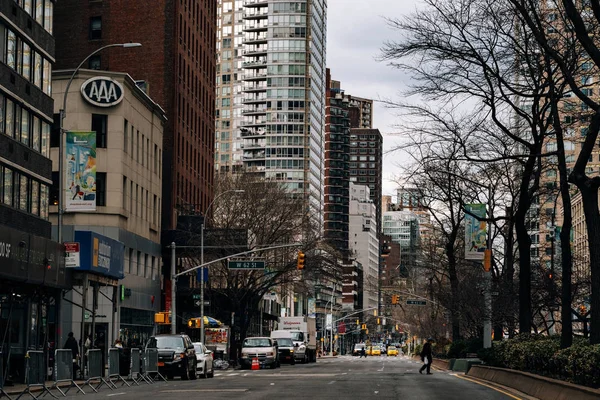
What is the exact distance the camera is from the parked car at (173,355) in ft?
136

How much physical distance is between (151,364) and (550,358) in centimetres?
1671

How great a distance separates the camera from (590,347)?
74.1 feet

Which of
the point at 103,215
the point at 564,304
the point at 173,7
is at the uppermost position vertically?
the point at 173,7

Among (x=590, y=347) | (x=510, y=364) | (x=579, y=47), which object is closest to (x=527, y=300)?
(x=510, y=364)

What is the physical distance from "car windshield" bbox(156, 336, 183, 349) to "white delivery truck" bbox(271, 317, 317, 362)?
106 feet

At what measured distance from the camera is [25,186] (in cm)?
4631

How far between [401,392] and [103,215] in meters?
41.2

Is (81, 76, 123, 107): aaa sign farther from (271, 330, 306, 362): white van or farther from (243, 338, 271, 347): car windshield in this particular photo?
(271, 330, 306, 362): white van

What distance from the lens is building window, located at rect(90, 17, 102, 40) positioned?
285 feet

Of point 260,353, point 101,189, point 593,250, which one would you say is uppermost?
point 101,189

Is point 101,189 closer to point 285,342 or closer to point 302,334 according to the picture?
point 285,342

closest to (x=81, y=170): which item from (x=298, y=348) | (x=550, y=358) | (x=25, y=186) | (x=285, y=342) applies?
(x=25, y=186)

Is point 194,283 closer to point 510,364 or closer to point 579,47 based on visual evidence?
point 510,364

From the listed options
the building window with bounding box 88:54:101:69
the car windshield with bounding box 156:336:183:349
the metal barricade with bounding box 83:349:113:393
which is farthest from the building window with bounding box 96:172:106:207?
the metal barricade with bounding box 83:349:113:393
